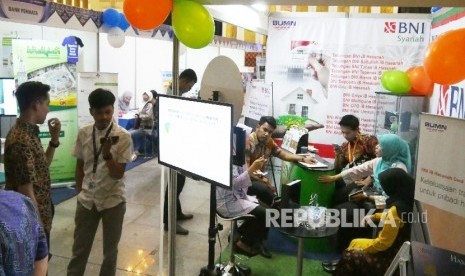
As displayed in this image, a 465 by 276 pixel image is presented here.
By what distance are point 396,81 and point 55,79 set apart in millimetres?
4025

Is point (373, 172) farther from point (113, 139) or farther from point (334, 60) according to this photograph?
point (113, 139)

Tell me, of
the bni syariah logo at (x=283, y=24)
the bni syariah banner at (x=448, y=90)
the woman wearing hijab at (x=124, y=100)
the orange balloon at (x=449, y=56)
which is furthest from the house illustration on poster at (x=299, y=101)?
the woman wearing hijab at (x=124, y=100)

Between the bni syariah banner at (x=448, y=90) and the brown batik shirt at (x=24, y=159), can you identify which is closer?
the brown batik shirt at (x=24, y=159)

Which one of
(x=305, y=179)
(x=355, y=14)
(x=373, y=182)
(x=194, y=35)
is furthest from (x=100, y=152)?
(x=355, y=14)

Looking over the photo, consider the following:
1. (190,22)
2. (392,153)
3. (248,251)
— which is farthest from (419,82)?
(190,22)

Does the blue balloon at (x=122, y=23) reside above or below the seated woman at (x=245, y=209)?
above

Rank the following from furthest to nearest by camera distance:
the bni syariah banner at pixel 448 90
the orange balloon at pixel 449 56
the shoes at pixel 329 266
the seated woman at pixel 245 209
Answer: the shoes at pixel 329 266 → the bni syariah banner at pixel 448 90 → the seated woman at pixel 245 209 → the orange balloon at pixel 449 56

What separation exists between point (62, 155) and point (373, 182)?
3.86m

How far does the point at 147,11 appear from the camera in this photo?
7.16 feet

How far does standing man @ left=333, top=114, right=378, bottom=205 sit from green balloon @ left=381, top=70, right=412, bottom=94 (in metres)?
0.61

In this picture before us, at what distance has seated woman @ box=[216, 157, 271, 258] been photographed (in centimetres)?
307

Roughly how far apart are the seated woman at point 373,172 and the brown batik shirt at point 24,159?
2561 millimetres

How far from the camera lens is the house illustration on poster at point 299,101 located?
516cm

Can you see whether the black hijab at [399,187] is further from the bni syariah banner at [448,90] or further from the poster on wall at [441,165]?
the bni syariah banner at [448,90]
